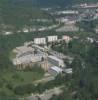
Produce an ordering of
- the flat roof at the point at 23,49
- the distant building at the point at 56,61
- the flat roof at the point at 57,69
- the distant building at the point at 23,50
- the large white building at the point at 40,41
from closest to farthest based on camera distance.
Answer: the flat roof at the point at 57,69 → the distant building at the point at 56,61 → the distant building at the point at 23,50 → the flat roof at the point at 23,49 → the large white building at the point at 40,41

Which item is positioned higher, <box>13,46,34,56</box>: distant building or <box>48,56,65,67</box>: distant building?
<box>13,46,34,56</box>: distant building

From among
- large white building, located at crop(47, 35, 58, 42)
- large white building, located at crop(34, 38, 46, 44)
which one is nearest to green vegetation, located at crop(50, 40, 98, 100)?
large white building, located at crop(47, 35, 58, 42)

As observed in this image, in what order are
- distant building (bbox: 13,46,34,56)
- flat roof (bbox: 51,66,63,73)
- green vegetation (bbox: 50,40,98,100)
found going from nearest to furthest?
green vegetation (bbox: 50,40,98,100) → flat roof (bbox: 51,66,63,73) → distant building (bbox: 13,46,34,56)

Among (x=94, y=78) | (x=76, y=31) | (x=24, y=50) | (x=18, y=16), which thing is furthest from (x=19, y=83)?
(x=18, y=16)

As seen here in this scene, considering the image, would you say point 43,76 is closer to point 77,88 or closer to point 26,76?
point 26,76

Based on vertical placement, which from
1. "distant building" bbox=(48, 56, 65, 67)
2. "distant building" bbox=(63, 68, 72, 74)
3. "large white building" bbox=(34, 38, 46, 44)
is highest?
"large white building" bbox=(34, 38, 46, 44)

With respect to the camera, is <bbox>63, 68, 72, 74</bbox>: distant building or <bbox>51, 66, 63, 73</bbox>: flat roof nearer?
<bbox>63, 68, 72, 74</bbox>: distant building

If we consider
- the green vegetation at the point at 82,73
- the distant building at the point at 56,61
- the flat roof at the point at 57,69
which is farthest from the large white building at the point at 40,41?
the flat roof at the point at 57,69

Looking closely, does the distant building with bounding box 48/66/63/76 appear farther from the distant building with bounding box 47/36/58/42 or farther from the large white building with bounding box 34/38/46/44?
the distant building with bounding box 47/36/58/42

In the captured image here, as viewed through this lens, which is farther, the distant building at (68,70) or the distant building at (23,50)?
the distant building at (23,50)

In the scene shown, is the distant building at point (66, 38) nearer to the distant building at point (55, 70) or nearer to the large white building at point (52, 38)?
the large white building at point (52, 38)

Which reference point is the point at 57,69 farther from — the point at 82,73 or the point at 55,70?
the point at 82,73
